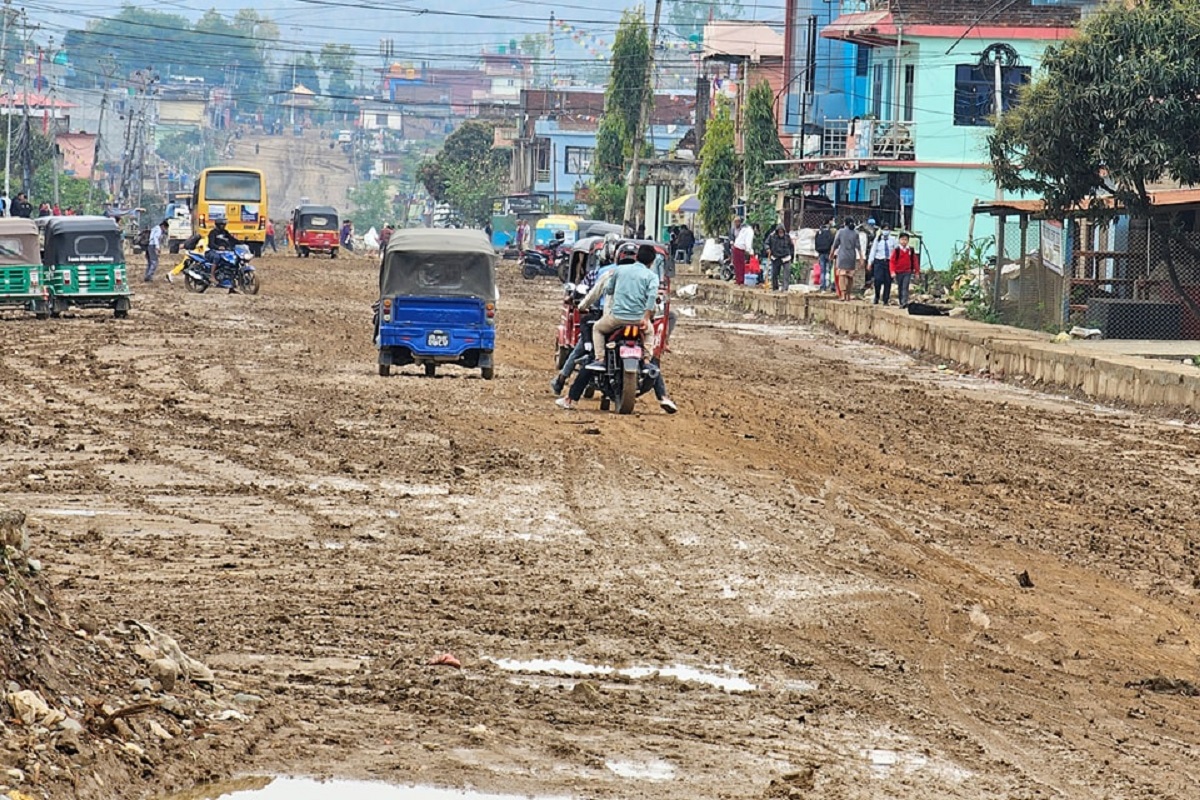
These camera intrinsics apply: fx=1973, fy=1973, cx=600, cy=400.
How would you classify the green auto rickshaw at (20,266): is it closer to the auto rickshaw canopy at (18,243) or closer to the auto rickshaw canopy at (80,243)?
the auto rickshaw canopy at (18,243)

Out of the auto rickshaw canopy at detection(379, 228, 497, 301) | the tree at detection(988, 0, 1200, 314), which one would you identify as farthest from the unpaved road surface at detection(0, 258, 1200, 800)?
the tree at detection(988, 0, 1200, 314)

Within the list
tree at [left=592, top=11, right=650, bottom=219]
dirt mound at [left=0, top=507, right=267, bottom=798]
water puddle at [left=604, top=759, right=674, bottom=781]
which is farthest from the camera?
tree at [left=592, top=11, right=650, bottom=219]

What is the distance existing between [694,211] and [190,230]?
1800 centimetres

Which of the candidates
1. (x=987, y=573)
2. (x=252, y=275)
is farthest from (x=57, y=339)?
(x=987, y=573)

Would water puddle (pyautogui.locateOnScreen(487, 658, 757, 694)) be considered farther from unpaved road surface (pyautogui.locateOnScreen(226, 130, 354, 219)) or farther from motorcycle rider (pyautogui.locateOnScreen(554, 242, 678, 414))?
unpaved road surface (pyautogui.locateOnScreen(226, 130, 354, 219))

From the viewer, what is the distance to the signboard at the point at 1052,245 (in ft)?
96.9

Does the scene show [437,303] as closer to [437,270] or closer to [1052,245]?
[437,270]

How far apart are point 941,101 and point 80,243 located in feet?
81.5

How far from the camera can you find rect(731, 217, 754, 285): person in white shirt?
4556 centimetres

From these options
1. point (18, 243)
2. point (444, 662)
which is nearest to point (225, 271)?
point (18, 243)

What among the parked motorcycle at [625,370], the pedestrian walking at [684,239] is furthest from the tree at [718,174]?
the parked motorcycle at [625,370]

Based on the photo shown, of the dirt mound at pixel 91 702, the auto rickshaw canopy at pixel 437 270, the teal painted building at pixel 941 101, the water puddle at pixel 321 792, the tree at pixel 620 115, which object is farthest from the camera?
the tree at pixel 620 115

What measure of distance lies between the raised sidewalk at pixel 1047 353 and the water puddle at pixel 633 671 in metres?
12.6

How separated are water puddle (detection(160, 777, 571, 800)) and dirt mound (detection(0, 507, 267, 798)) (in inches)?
4.9
